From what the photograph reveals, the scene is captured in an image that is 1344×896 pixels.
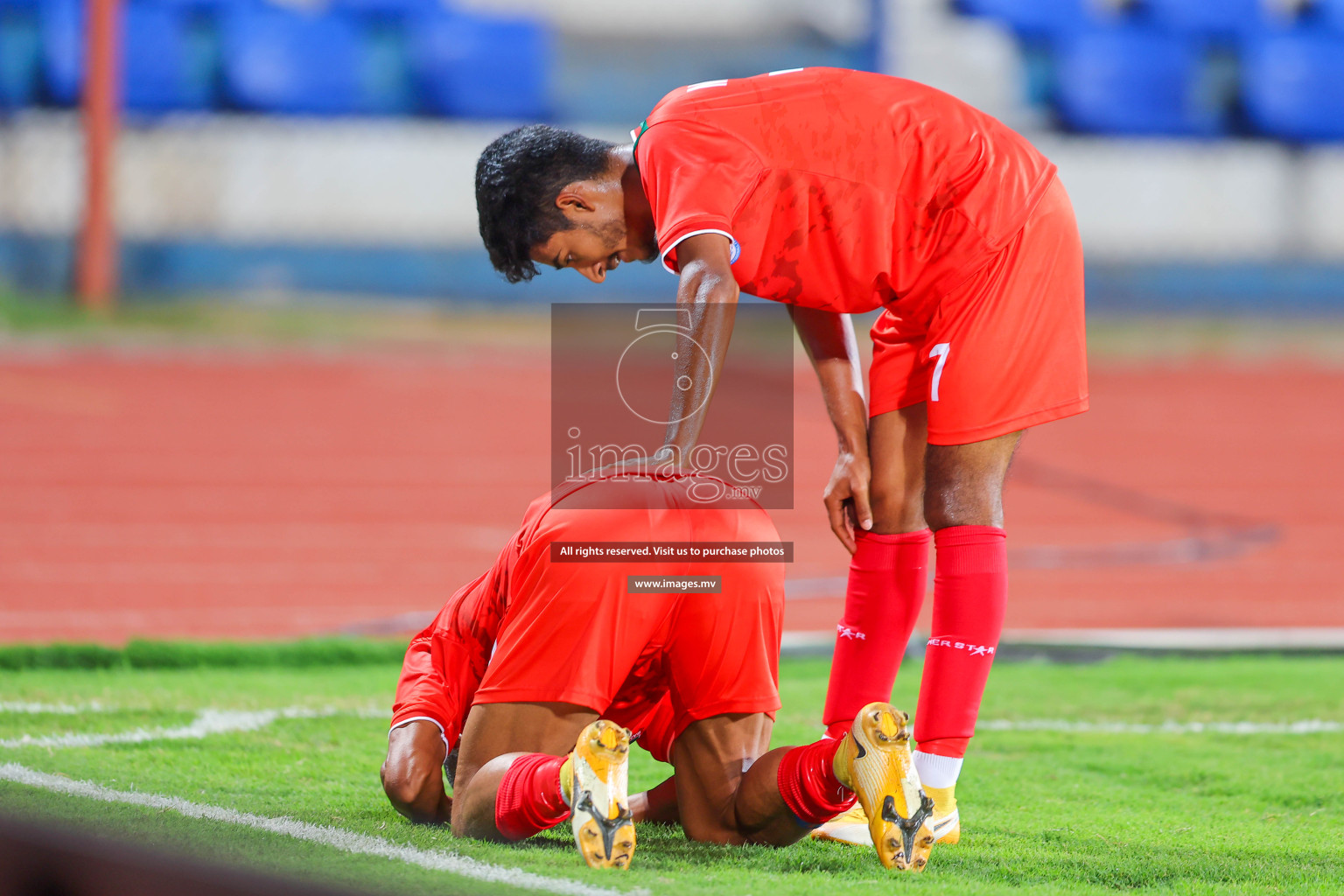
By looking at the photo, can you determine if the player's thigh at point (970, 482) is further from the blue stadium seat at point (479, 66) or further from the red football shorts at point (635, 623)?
the blue stadium seat at point (479, 66)

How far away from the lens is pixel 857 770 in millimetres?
2049

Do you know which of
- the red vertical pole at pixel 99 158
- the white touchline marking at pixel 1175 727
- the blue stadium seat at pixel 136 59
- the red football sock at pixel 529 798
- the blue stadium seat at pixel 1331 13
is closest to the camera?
the red football sock at pixel 529 798

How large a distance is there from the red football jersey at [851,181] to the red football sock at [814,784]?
2.48 ft

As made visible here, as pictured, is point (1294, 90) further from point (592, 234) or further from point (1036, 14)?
point (592, 234)

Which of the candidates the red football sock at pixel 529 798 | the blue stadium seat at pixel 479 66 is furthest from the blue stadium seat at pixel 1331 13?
the red football sock at pixel 529 798

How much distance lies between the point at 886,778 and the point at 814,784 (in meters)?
0.14

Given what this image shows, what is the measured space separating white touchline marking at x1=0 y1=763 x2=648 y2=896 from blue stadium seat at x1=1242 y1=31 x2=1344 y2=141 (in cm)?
1415

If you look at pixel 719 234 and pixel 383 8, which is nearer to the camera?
pixel 719 234

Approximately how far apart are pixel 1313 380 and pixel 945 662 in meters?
10.4

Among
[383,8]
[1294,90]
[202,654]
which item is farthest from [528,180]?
[1294,90]

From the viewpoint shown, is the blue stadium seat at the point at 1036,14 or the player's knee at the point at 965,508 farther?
the blue stadium seat at the point at 1036,14

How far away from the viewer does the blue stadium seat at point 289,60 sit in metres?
13.0

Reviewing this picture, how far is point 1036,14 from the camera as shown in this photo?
14.9 meters

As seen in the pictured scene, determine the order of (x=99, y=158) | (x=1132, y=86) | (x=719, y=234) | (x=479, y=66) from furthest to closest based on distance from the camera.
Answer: (x=1132, y=86) < (x=479, y=66) < (x=99, y=158) < (x=719, y=234)
